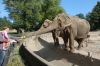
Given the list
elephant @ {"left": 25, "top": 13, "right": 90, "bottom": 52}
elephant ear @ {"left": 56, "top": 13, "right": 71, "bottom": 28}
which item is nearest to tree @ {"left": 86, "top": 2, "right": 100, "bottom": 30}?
elephant @ {"left": 25, "top": 13, "right": 90, "bottom": 52}

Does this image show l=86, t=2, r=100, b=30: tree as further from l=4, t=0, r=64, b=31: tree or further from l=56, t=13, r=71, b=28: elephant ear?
l=56, t=13, r=71, b=28: elephant ear

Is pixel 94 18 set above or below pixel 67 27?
below

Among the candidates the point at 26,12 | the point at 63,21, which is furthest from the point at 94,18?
the point at 63,21

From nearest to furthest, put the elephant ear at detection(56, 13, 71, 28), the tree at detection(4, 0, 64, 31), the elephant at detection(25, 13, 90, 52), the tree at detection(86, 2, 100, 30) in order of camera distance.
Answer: the elephant at detection(25, 13, 90, 52), the elephant ear at detection(56, 13, 71, 28), the tree at detection(4, 0, 64, 31), the tree at detection(86, 2, 100, 30)

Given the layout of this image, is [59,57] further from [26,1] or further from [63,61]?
[26,1]

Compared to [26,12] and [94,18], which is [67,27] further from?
[94,18]

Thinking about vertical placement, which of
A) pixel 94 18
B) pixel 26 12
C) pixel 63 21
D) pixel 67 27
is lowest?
pixel 94 18

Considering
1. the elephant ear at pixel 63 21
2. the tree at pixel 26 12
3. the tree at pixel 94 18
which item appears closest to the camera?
the elephant ear at pixel 63 21

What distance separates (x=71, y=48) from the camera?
63.4 ft

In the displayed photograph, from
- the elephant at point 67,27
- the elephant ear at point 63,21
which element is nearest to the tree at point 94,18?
the elephant at point 67,27

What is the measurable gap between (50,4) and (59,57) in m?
77.1

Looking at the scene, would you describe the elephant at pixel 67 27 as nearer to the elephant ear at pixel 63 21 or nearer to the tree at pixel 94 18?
the elephant ear at pixel 63 21

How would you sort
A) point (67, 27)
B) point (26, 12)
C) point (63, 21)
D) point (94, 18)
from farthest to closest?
point (94, 18), point (26, 12), point (67, 27), point (63, 21)

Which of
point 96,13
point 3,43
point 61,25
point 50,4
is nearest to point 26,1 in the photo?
point 50,4
